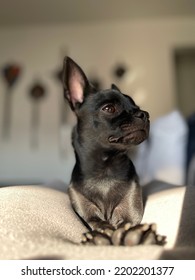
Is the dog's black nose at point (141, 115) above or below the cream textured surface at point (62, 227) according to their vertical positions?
above

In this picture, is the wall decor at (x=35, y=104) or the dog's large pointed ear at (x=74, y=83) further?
the wall decor at (x=35, y=104)

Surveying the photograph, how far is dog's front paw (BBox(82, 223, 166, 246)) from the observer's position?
22.7 inches

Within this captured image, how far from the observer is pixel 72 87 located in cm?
92

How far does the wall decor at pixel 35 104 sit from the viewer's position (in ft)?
10.6

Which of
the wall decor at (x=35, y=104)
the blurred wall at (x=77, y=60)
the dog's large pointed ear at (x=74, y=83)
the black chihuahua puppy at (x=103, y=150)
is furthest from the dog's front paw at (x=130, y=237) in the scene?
the wall decor at (x=35, y=104)

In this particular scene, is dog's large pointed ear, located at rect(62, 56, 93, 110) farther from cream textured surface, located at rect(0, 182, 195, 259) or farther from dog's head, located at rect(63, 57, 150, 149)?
cream textured surface, located at rect(0, 182, 195, 259)

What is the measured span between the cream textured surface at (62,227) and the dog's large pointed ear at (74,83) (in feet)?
0.87

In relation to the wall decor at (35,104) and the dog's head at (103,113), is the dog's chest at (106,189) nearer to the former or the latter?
the dog's head at (103,113)

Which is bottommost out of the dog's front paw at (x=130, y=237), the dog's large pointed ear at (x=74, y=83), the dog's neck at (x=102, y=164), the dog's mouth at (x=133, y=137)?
the dog's front paw at (x=130, y=237)
